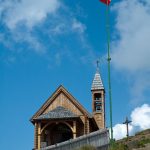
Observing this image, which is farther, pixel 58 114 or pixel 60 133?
pixel 60 133

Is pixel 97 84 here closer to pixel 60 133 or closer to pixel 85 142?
pixel 60 133

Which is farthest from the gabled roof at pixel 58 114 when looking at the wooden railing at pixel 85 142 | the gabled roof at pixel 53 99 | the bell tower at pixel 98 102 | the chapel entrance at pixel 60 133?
the wooden railing at pixel 85 142

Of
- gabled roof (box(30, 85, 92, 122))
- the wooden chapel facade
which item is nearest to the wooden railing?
the wooden chapel facade

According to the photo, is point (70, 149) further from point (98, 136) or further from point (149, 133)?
point (149, 133)

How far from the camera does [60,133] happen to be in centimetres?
4662

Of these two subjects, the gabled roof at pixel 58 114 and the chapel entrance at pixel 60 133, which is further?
the chapel entrance at pixel 60 133

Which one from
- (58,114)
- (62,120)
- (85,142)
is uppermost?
(58,114)

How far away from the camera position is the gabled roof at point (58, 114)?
43750 mm

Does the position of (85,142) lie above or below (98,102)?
below

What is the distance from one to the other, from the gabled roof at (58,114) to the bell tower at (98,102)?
464 centimetres

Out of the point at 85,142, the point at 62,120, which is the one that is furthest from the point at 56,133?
the point at 85,142

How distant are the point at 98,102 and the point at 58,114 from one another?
6.39 m

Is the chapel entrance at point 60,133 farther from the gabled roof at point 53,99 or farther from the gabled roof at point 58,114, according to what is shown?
the gabled roof at point 53,99

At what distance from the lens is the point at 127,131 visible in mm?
41781
